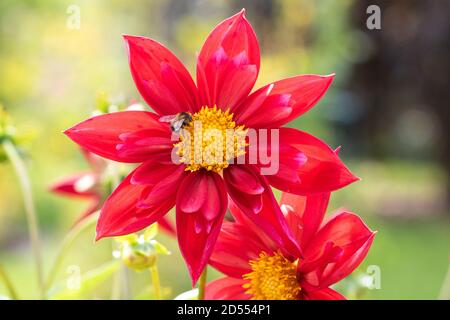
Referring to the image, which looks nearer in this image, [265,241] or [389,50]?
[265,241]

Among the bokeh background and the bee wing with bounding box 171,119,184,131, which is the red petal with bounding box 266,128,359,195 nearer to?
the bee wing with bounding box 171,119,184,131

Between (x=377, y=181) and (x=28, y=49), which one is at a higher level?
(x=28, y=49)

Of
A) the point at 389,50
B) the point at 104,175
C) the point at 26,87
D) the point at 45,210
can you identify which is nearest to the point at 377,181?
the point at 389,50

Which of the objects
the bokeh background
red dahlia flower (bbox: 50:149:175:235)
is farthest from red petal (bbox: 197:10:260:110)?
the bokeh background

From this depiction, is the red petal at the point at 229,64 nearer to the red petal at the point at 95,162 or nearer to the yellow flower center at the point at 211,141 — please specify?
the yellow flower center at the point at 211,141

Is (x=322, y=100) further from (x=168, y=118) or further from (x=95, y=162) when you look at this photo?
(x=168, y=118)

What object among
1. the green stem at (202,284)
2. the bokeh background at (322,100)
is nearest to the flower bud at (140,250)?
the green stem at (202,284)
